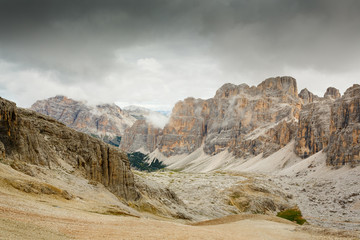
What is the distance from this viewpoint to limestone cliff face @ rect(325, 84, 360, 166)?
13725cm

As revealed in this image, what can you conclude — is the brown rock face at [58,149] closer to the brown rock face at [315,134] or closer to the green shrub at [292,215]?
the green shrub at [292,215]

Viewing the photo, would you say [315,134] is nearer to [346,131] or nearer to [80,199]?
[346,131]

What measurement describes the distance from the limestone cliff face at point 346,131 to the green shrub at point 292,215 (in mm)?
71564

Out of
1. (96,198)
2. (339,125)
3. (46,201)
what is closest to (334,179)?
(339,125)

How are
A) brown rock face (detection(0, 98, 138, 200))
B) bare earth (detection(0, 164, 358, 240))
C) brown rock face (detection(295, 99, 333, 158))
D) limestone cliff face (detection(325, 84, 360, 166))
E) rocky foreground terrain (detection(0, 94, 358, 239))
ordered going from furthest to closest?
brown rock face (detection(295, 99, 333, 158)), limestone cliff face (detection(325, 84, 360, 166)), brown rock face (detection(0, 98, 138, 200)), rocky foreground terrain (detection(0, 94, 358, 239)), bare earth (detection(0, 164, 358, 240))

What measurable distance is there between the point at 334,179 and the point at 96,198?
381 feet

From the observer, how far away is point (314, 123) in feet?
643

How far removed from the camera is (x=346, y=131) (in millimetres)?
149500

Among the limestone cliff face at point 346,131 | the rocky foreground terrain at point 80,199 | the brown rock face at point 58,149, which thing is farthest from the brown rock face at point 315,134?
the brown rock face at point 58,149

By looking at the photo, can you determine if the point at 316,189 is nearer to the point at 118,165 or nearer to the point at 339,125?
the point at 339,125

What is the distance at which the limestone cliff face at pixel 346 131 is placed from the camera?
13725 cm

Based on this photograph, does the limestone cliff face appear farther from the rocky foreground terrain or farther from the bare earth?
the bare earth

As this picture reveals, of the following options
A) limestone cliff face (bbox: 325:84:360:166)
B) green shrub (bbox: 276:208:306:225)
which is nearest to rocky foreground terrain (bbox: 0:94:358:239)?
green shrub (bbox: 276:208:306:225)

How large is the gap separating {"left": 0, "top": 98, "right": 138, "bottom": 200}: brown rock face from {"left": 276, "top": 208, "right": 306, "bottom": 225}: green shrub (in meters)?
45.2
